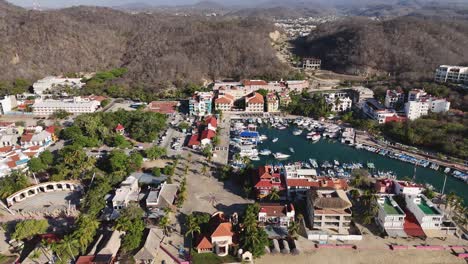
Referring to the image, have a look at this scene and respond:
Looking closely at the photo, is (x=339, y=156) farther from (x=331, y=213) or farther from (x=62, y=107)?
(x=62, y=107)

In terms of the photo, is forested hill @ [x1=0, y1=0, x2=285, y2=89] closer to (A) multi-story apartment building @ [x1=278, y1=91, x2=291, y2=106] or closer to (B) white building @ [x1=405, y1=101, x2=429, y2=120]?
(A) multi-story apartment building @ [x1=278, y1=91, x2=291, y2=106]

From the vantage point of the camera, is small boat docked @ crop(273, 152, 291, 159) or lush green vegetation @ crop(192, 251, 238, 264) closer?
lush green vegetation @ crop(192, 251, 238, 264)

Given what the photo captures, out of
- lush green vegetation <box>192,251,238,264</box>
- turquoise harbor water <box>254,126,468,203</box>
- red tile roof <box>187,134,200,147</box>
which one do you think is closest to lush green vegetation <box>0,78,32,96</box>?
red tile roof <box>187,134,200,147</box>

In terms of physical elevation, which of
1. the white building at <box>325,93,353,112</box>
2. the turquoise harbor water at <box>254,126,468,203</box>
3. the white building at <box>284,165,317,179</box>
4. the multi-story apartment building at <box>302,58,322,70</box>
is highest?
the multi-story apartment building at <box>302,58,322,70</box>

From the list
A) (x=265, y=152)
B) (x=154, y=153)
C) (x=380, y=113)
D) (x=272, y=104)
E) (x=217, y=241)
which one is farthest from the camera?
(x=272, y=104)

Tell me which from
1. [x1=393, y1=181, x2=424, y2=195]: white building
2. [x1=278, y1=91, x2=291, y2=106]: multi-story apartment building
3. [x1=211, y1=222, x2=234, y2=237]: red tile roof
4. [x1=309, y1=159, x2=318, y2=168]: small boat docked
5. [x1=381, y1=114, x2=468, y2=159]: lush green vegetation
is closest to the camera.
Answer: [x1=211, y1=222, x2=234, y2=237]: red tile roof

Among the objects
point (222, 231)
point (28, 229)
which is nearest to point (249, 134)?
point (222, 231)

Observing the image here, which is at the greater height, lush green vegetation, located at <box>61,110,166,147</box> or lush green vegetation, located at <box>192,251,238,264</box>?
lush green vegetation, located at <box>61,110,166,147</box>
